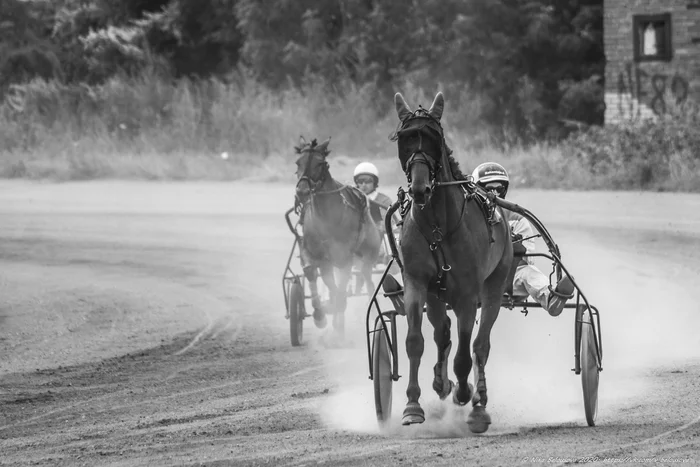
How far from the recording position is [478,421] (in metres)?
8.23

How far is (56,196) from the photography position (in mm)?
28219

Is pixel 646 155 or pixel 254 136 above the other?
pixel 254 136

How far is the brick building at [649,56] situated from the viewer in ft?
91.4

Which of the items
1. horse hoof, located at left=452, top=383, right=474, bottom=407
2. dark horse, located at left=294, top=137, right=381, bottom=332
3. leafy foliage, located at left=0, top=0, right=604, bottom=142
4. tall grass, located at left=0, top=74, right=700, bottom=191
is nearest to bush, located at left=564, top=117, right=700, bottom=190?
tall grass, located at left=0, top=74, right=700, bottom=191

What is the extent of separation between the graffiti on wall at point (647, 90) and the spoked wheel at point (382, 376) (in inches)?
789

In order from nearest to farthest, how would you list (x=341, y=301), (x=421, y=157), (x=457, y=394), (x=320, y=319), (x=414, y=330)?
1. (x=421, y=157)
2. (x=414, y=330)
3. (x=457, y=394)
4. (x=341, y=301)
5. (x=320, y=319)

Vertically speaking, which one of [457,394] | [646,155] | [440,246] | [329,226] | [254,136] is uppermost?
[254,136]

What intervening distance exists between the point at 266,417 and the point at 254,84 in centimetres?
2719

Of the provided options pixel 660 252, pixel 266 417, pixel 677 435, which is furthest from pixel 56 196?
pixel 677 435

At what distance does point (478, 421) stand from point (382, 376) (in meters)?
0.66

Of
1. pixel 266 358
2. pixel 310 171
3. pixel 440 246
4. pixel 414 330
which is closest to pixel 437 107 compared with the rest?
pixel 440 246

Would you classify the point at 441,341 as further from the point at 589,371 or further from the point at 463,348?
the point at 589,371

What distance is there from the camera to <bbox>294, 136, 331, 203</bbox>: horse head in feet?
42.1

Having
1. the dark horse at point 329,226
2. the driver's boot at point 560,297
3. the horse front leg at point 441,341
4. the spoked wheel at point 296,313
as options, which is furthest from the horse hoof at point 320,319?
the horse front leg at point 441,341
